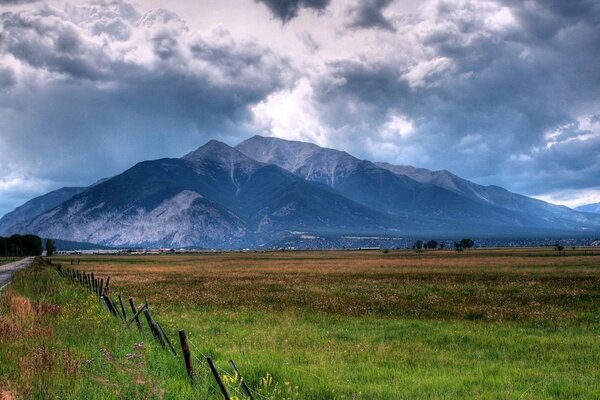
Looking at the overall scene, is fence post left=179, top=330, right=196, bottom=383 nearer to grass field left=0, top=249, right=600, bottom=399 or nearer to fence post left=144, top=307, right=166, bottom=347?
grass field left=0, top=249, right=600, bottom=399

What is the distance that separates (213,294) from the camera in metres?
41.5

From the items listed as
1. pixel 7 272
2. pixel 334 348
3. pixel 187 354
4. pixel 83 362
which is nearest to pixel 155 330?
pixel 83 362

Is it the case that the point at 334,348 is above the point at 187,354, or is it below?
below

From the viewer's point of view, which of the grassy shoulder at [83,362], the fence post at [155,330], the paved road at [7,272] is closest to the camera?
the grassy shoulder at [83,362]

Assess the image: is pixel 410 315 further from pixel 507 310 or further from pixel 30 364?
pixel 30 364

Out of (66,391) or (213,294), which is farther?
(213,294)

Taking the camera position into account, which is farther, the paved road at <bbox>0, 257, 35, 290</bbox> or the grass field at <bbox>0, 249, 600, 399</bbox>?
the paved road at <bbox>0, 257, 35, 290</bbox>

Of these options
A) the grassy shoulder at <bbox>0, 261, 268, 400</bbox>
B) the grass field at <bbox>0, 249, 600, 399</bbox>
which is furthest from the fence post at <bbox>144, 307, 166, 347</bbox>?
the grass field at <bbox>0, 249, 600, 399</bbox>

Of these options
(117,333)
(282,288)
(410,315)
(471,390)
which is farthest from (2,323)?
(282,288)

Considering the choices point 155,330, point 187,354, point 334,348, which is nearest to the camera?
point 187,354

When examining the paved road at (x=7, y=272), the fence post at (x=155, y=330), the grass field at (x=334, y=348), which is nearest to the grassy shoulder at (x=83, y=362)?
the grass field at (x=334, y=348)

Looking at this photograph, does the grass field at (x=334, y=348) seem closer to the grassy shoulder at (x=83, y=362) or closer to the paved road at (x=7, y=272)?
the grassy shoulder at (x=83, y=362)

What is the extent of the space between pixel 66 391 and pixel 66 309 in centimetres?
1433

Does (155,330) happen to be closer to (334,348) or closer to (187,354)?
(187,354)
